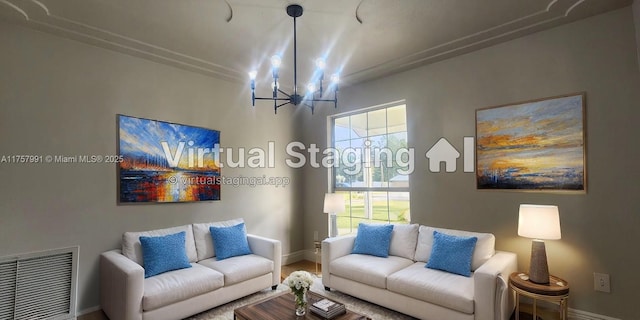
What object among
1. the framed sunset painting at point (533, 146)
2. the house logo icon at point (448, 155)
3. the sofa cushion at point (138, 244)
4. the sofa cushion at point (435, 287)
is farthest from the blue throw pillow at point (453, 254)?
the sofa cushion at point (138, 244)

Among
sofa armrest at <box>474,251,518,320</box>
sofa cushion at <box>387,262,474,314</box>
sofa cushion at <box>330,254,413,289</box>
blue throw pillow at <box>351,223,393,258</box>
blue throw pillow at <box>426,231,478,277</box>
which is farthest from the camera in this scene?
blue throw pillow at <box>351,223,393,258</box>

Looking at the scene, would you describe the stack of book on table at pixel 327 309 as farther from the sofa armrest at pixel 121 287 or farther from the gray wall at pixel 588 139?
the gray wall at pixel 588 139

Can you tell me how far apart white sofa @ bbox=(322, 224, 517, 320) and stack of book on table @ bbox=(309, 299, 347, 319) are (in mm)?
815

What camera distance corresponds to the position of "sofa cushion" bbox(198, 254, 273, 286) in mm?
3047

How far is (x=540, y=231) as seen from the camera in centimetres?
247

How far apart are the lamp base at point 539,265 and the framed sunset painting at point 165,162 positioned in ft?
11.1

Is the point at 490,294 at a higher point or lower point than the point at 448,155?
lower

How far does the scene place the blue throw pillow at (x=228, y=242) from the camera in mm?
3410

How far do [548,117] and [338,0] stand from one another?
7.20 ft

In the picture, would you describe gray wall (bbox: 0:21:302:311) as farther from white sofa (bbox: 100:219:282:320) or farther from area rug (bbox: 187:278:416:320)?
area rug (bbox: 187:278:416:320)

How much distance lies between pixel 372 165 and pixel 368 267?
61.5 inches

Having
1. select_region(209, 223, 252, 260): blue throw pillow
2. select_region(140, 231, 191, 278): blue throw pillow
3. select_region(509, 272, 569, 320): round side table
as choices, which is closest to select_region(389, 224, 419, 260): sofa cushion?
select_region(509, 272, 569, 320): round side table

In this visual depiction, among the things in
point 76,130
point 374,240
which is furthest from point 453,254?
point 76,130

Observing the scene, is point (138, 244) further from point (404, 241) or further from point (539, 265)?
point (539, 265)
